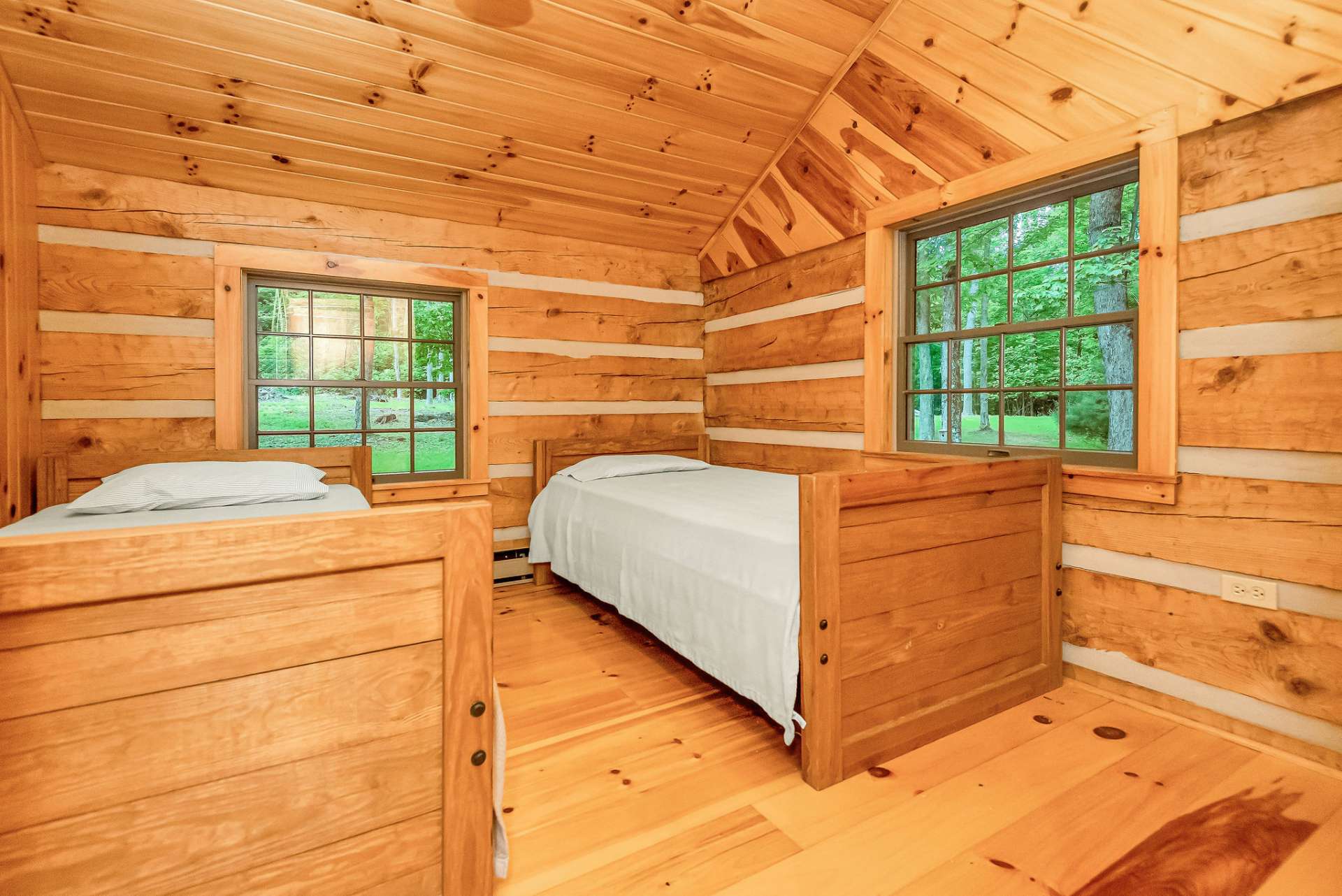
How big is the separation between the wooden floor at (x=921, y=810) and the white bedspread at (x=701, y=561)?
214mm

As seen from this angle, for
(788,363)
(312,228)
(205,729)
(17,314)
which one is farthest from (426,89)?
(205,729)

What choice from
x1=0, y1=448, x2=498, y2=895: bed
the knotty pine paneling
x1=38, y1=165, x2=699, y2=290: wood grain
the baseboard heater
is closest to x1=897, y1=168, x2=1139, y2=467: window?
the knotty pine paneling

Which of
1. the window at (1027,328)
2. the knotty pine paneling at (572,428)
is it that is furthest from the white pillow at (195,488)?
the window at (1027,328)

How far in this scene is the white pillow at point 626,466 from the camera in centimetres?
326

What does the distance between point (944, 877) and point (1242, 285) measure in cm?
179

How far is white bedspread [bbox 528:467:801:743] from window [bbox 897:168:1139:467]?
81cm

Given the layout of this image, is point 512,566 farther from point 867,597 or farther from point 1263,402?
point 1263,402

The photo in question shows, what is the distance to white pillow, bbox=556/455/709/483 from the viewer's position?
10.7 ft

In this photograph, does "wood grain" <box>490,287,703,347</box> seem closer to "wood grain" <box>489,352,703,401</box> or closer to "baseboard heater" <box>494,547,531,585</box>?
"wood grain" <box>489,352,703,401</box>

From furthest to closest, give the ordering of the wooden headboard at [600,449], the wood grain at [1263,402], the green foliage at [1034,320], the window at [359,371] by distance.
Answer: the wooden headboard at [600,449], the window at [359,371], the green foliage at [1034,320], the wood grain at [1263,402]

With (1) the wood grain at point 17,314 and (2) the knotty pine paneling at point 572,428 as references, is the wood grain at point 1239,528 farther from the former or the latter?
(1) the wood grain at point 17,314

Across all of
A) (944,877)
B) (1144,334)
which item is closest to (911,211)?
(1144,334)

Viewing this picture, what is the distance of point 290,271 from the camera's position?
2.95 m

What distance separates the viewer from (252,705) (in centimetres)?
99
